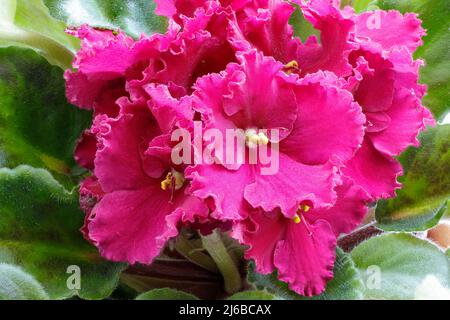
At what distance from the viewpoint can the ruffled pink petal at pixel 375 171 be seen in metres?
0.59

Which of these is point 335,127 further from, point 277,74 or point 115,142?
point 115,142

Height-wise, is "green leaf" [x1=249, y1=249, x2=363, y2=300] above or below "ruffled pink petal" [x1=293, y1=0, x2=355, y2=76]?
below

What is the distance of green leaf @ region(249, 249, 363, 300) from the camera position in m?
0.57

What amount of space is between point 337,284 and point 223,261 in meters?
0.15

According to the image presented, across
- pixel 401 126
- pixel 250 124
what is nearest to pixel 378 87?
pixel 401 126

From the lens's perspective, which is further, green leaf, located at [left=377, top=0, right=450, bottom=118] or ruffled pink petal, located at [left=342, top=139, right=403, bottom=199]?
green leaf, located at [left=377, top=0, right=450, bottom=118]

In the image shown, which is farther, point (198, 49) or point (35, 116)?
point (35, 116)

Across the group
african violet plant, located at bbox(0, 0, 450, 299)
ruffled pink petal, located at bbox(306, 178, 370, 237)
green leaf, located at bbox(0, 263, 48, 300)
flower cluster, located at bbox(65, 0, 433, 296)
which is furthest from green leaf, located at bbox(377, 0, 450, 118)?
green leaf, located at bbox(0, 263, 48, 300)

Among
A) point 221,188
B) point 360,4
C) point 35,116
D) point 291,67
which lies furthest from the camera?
point 360,4

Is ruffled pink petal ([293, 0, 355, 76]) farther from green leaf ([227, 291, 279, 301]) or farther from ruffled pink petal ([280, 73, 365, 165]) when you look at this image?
green leaf ([227, 291, 279, 301])

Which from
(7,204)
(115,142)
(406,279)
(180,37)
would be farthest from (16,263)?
(406,279)

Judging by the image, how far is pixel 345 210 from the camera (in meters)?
0.57

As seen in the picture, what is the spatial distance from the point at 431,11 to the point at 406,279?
14.2 inches

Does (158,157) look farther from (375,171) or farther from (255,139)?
(375,171)
